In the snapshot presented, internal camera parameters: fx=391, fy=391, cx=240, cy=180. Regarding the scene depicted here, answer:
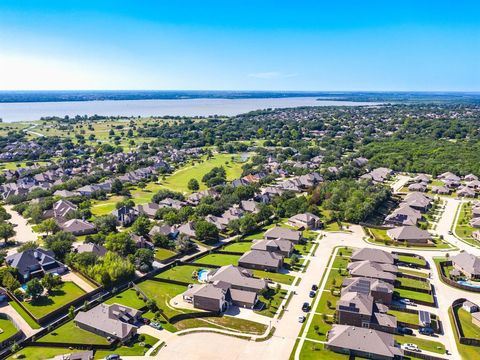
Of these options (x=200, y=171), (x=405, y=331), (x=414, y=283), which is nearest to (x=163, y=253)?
(x=405, y=331)

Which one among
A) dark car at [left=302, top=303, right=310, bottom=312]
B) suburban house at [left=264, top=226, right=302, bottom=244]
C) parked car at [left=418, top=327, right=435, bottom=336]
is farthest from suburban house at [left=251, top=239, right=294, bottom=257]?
parked car at [left=418, top=327, right=435, bottom=336]

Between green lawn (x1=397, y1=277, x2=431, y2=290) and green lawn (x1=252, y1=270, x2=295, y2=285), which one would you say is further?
green lawn (x1=252, y1=270, x2=295, y2=285)

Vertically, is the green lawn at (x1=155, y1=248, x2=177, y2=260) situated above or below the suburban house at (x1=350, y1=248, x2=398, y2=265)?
below

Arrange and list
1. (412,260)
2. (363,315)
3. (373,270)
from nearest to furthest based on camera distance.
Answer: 1. (363,315)
2. (373,270)
3. (412,260)

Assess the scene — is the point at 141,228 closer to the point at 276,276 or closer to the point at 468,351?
the point at 276,276

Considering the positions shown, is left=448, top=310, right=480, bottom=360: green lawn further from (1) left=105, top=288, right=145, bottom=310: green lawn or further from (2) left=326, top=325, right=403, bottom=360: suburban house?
(1) left=105, top=288, right=145, bottom=310: green lawn

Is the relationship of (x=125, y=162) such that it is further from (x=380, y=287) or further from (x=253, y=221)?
(x=380, y=287)

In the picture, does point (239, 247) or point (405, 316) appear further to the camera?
point (239, 247)
